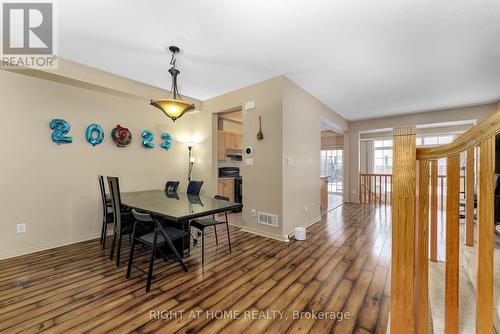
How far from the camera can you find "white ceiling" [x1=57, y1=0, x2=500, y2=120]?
6.59ft

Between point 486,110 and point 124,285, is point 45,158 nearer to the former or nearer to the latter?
point 124,285

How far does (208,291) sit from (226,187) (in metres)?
3.39

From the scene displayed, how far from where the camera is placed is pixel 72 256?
279 centimetres

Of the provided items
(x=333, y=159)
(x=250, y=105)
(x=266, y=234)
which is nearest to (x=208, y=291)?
(x=266, y=234)

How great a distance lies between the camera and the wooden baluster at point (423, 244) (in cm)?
104

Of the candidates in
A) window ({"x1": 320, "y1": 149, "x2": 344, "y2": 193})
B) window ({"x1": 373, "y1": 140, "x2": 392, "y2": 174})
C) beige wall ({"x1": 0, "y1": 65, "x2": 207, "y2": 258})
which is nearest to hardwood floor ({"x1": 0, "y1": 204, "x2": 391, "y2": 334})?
beige wall ({"x1": 0, "y1": 65, "x2": 207, "y2": 258})

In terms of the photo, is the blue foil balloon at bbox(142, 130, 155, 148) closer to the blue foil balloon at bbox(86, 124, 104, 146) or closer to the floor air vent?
the blue foil balloon at bbox(86, 124, 104, 146)

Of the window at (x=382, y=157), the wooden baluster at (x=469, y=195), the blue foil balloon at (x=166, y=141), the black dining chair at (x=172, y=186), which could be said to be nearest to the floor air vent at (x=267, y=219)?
the black dining chair at (x=172, y=186)

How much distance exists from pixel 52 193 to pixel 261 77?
3619mm

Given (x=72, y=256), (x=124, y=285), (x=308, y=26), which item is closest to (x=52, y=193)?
(x=72, y=256)

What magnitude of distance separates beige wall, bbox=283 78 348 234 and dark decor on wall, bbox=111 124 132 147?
2.75 m

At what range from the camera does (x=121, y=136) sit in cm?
370

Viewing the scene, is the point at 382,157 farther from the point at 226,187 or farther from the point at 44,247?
the point at 44,247

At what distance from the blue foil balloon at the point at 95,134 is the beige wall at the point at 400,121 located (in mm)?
6403
